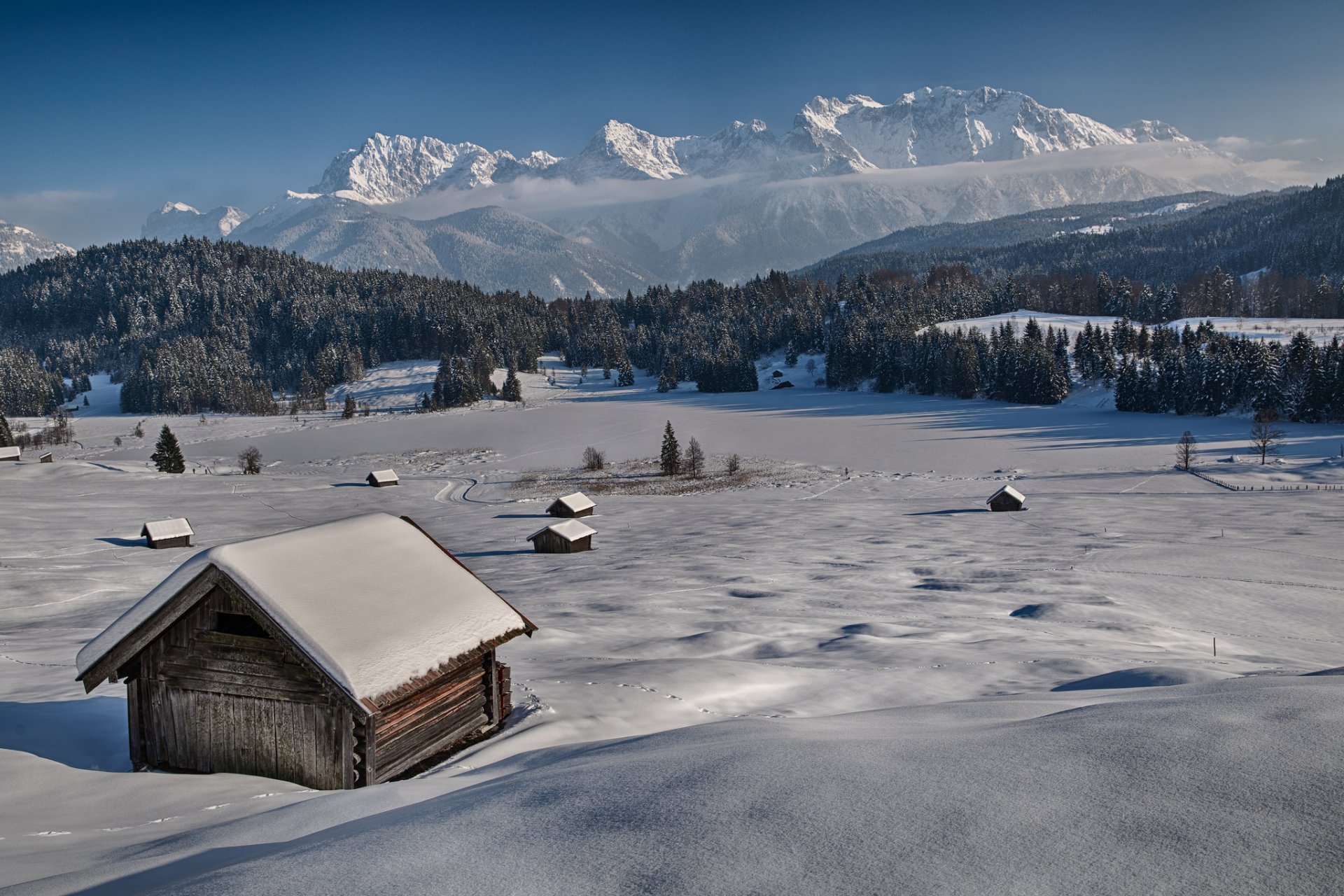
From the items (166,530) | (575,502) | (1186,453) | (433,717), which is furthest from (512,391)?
(433,717)

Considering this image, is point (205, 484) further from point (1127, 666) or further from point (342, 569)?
point (1127, 666)

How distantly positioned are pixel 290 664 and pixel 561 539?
28571 millimetres

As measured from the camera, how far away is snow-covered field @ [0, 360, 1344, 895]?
5.59 metres

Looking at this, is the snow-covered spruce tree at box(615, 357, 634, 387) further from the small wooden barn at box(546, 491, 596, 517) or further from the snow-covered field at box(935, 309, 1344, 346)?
the small wooden barn at box(546, 491, 596, 517)

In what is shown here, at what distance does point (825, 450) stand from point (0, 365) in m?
193

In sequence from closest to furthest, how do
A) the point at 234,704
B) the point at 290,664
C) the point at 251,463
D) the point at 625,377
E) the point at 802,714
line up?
the point at 290,664
the point at 234,704
the point at 802,714
the point at 251,463
the point at 625,377

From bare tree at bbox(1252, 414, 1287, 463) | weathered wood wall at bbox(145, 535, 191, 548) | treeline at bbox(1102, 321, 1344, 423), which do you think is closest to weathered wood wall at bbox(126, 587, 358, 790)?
weathered wood wall at bbox(145, 535, 191, 548)

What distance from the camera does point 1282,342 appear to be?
390ft

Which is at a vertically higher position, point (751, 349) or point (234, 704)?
point (751, 349)

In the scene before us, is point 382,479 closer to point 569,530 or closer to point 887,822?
point 569,530

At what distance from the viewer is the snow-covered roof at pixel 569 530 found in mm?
39500

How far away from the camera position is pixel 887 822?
235 inches

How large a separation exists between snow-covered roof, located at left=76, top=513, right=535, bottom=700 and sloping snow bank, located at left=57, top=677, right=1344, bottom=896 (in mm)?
2511

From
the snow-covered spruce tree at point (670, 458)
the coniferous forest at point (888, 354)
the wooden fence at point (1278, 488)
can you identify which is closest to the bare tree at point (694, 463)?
the snow-covered spruce tree at point (670, 458)
